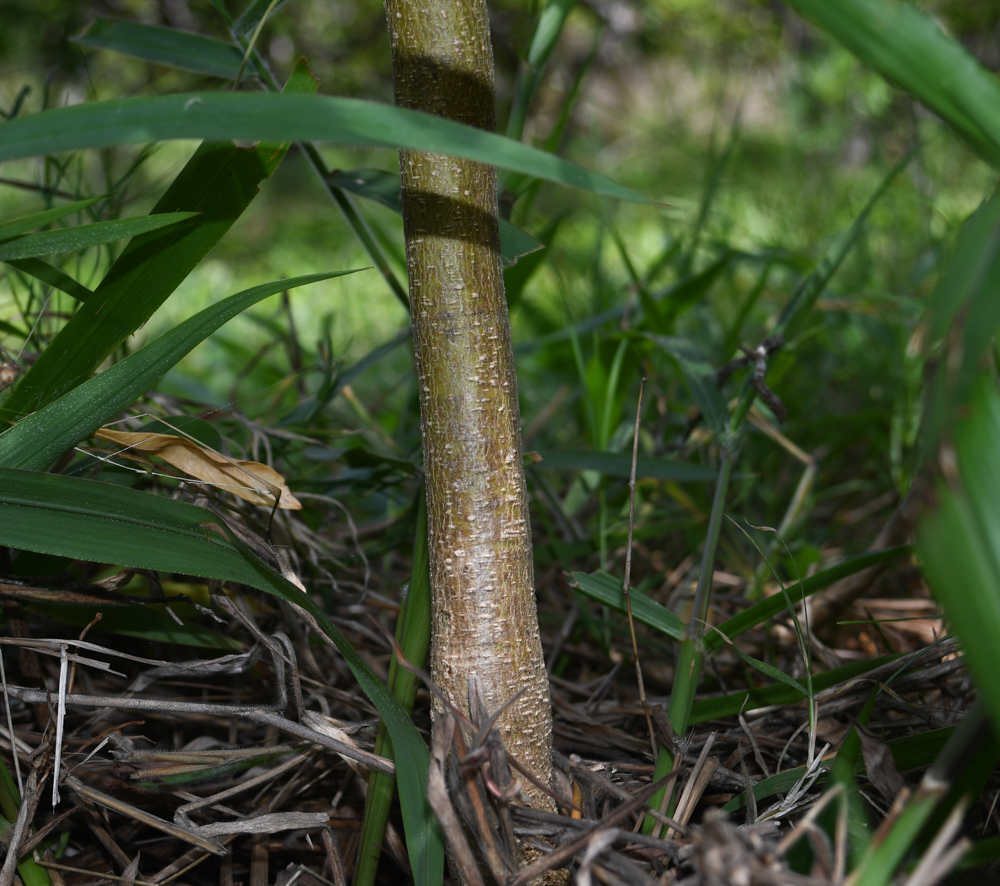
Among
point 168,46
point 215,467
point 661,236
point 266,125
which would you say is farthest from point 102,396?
point 661,236

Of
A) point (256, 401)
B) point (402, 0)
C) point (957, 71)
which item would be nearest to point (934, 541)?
point (957, 71)

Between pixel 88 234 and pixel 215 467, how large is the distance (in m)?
0.19

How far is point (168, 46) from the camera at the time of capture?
2.47 feet

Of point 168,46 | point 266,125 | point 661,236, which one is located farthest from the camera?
point 661,236

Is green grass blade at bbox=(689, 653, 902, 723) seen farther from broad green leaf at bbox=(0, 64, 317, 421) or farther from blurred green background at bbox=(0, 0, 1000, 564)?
broad green leaf at bbox=(0, 64, 317, 421)

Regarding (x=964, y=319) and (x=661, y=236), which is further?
(x=661, y=236)

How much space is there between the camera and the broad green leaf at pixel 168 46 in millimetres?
744

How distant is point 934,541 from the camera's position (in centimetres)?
31

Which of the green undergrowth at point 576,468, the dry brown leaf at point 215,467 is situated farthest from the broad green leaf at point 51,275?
Result: the dry brown leaf at point 215,467

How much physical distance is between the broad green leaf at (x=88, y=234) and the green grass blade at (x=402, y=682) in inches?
11.4

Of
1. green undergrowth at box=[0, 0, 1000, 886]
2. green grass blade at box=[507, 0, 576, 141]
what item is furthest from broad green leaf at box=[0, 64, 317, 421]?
green grass blade at box=[507, 0, 576, 141]

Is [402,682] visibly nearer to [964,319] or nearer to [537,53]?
[964,319]

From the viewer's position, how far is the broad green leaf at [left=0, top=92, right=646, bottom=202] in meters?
0.39

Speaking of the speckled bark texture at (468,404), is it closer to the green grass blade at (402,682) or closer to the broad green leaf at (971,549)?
the green grass blade at (402,682)
